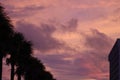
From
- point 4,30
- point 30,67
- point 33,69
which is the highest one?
point 33,69

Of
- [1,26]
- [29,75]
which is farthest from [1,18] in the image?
[29,75]

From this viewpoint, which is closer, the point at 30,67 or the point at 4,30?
the point at 4,30

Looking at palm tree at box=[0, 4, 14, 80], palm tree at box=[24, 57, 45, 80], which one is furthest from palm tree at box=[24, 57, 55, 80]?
palm tree at box=[0, 4, 14, 80]

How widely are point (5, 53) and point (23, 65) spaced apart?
106 feet

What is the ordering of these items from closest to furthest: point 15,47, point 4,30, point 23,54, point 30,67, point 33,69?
point 4,30, point 15,47, point 23,54, point 30,67, point 33,69

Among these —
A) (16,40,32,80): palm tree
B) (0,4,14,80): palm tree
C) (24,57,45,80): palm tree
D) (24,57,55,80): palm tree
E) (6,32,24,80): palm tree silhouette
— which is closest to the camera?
(0,4,14,80): palm tree

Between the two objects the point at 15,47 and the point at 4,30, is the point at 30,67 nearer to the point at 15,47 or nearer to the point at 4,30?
the point at 15,47

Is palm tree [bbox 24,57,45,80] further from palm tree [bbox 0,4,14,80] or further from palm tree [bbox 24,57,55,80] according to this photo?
palm tree [bbox 0,4,14,80]

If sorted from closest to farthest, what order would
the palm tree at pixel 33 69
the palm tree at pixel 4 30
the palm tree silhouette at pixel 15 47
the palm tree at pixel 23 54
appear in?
the palm tree at pixel 4 30 < the palm tree silhouette at pixel 15 47 < the palm tree at pixel 23 54 < the palm tree at pixel 33 69

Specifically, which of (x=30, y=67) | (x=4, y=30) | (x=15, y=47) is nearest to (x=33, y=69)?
(x=30, y=67)

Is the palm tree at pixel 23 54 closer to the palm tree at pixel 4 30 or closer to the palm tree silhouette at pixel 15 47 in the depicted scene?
the palm tree silhouette at pixel 15 47

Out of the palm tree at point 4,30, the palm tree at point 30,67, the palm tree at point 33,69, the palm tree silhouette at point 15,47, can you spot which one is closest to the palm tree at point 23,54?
the palm tree silhouette at point 15,47

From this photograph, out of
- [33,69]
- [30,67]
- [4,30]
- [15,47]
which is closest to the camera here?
[4,30]

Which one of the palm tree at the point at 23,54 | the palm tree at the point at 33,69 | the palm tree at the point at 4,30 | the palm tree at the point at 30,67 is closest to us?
the palm tree at the point at 4,30
